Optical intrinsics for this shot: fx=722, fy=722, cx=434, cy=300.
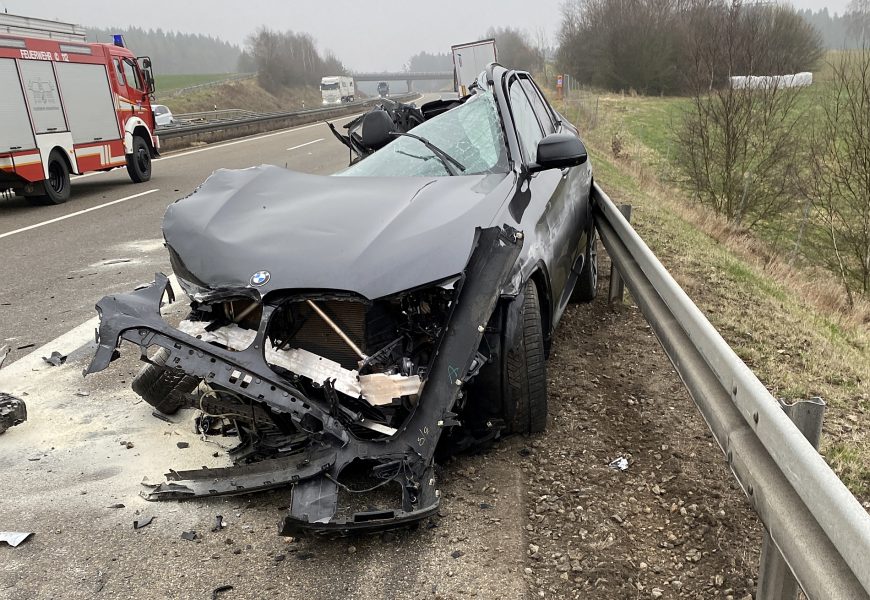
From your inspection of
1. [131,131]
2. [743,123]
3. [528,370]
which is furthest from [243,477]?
[743,123]

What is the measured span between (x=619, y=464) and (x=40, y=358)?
3.81 m

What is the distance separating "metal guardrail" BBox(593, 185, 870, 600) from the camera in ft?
5.45

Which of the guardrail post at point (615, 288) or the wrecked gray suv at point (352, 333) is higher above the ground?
the wrecked gray suv at point (352, 333)

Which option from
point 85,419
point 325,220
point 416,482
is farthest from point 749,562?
point 85,419

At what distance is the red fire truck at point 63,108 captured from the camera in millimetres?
11578

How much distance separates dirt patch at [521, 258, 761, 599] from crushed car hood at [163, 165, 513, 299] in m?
1.15

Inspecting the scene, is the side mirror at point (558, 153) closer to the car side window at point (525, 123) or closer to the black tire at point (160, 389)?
the car side window at point (525, 123)

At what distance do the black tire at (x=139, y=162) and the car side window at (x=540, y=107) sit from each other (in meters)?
10.9

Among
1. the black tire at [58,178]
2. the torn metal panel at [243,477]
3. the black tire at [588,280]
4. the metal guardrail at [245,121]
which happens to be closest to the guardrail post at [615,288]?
the black tire at [588,280]

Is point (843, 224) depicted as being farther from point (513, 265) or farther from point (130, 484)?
point (130, 484)

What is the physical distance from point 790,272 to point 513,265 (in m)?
9.34

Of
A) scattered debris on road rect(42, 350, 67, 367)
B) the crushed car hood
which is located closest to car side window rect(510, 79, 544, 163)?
the crushed car hood

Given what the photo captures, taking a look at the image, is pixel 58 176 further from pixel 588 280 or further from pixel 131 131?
pixel 588 280

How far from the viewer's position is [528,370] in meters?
3.32
